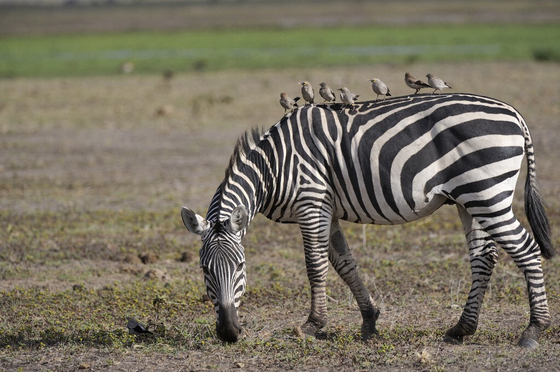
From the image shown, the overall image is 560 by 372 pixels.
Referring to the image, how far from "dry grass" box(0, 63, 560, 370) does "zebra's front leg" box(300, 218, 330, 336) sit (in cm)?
19

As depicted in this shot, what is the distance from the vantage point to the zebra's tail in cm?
→ 674

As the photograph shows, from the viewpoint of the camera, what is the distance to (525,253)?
6.40 metres

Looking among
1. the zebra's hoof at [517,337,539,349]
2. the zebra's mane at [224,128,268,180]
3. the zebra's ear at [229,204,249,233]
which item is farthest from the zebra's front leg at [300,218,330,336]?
the zebra's hoof at [517,337,539,349]

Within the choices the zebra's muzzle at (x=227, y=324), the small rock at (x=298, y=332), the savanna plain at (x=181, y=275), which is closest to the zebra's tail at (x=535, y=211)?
the savanna plain at (x=181, y=275)

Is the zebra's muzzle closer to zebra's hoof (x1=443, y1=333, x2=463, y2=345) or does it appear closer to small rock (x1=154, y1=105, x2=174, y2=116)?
zebra's hoof (x1=443, y1=333, x2=463, y2=345)

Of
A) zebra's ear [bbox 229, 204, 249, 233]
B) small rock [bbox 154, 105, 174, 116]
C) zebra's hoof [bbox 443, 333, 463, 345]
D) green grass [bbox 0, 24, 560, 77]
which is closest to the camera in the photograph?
zebra's ear [bbox 229, 204, 249, 233]

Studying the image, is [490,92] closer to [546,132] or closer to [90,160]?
[546,132]

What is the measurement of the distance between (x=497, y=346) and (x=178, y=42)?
2136 inches

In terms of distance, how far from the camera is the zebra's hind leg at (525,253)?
6352 mm

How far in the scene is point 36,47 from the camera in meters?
56.7

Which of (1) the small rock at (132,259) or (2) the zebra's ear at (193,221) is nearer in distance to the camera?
(2) the zebra's ear at (193,221)

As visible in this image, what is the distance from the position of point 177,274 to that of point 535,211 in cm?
434

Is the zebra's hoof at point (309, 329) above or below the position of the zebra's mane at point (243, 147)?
below

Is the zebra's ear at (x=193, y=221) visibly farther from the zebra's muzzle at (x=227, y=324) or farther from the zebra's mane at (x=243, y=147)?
the zebra's muzzle at (x=227, y=324)
